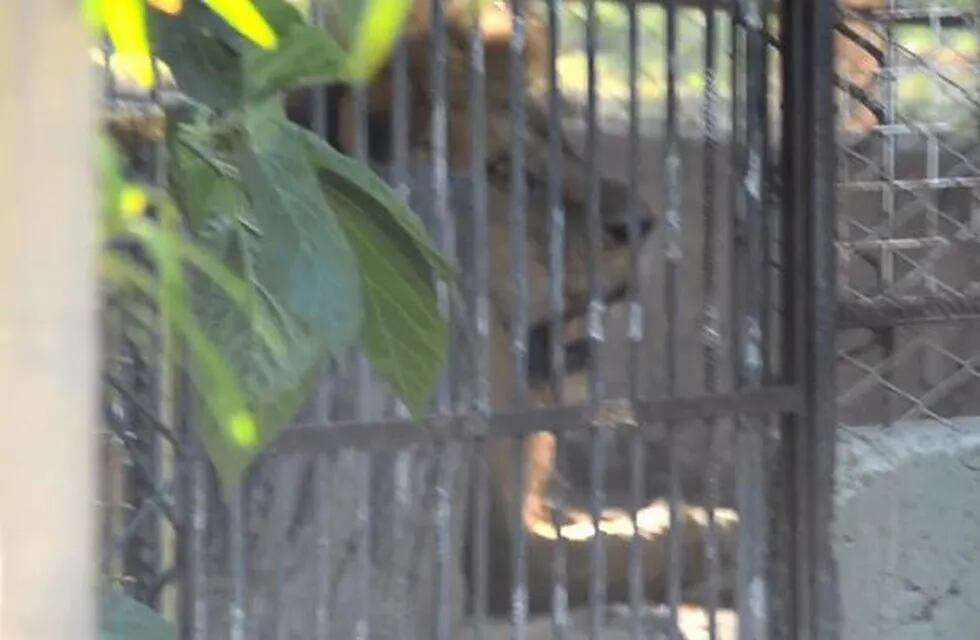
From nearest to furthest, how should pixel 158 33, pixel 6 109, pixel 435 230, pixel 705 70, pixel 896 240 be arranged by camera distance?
pixel 6 109
pixel 158 33
pixel 435 230
pixel 705 70
pixel 896 240

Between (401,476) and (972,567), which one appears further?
(972,567)

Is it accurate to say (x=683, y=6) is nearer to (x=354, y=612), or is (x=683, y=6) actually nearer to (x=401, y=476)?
(x=401, y=476)

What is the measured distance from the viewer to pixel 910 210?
6.81 feet

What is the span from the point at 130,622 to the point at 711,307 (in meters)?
1.00

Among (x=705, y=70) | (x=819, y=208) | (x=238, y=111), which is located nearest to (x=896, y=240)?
(x=819, y=208)

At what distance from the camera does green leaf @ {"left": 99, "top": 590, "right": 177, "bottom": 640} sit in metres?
0.98

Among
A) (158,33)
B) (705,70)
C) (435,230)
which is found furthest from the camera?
(705,70)

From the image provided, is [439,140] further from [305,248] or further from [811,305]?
[305,248]

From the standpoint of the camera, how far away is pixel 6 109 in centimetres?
47

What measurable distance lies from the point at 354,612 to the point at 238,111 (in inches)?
33.1

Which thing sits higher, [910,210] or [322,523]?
[910,210]

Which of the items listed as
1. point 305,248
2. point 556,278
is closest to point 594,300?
point 556,278

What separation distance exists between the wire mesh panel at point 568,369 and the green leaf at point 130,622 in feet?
1.94

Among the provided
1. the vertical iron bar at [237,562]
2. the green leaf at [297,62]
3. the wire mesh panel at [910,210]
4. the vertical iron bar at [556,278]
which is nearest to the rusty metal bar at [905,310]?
the wire mesh panel at [910,210]
